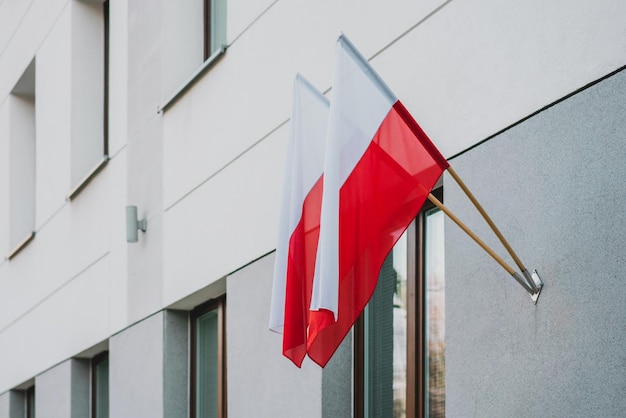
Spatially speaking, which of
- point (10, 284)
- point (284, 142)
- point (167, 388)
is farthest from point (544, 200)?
point (10, 284)

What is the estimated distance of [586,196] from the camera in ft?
20.3

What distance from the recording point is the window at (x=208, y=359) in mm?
10719

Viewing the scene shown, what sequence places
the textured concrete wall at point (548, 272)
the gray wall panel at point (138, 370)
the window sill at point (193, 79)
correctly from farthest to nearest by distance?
the gray wall panel at point (138, 370)
the window sill at point (193, 79)
the textured concrete wall at point (548, 272)

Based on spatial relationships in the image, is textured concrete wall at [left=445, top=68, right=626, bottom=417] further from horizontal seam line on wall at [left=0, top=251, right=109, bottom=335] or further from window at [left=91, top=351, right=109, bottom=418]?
window at [left=91, top=351, right=109, bottom=418]

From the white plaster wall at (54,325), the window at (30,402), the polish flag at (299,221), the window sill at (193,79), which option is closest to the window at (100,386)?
the white plaster wall at (54,325)

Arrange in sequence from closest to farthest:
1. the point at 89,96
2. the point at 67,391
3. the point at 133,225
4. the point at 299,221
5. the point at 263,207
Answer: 1. the point at 299,221
2. the point at 263,207
3. the point at 133,225
4. the point at 67,391
5. the point at 89,96

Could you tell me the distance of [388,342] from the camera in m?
8.25

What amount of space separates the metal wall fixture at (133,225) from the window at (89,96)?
8.53 feet

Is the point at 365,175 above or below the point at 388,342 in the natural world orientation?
above

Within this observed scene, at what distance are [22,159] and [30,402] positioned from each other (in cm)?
343

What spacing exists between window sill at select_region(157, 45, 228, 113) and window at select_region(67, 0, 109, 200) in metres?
2.87

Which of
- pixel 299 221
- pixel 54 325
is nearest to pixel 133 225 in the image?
pixel 54 325

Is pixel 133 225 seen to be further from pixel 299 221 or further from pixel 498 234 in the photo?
pixel 498 234

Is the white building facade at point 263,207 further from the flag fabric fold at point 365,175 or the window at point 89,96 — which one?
the flag fabric fold at point 365,175
